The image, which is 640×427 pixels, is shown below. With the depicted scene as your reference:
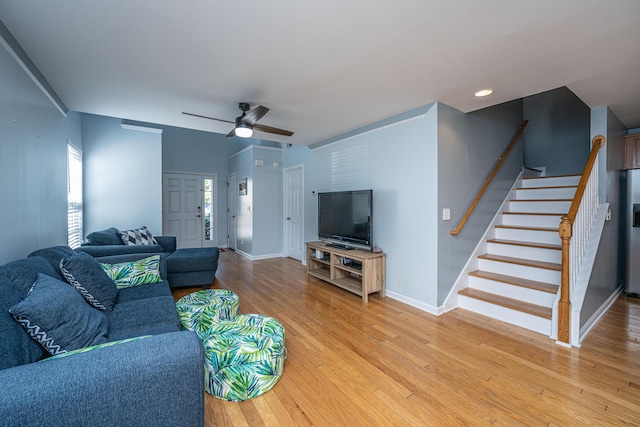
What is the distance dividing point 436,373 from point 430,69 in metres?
2.32

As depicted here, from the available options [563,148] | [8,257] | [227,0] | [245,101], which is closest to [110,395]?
[8,257]

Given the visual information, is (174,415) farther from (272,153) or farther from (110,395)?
(272,153)

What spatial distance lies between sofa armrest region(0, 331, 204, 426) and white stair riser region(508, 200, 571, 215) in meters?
4.28

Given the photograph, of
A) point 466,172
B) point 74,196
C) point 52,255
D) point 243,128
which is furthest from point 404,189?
point 74,196

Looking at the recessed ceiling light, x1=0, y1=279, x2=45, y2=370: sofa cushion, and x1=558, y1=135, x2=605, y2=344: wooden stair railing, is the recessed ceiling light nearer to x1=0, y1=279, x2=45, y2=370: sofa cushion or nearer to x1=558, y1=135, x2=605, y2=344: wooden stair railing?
x1=558, y1=135, x2=605, y2=344: wooden stair railing

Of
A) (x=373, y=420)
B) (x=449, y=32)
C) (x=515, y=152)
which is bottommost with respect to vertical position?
(x=373, y=420)

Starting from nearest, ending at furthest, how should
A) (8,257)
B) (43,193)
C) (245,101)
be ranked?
(8,257), (43,193), (245,101)

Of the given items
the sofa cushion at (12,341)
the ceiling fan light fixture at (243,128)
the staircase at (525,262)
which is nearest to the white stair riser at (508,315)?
the staircase at (525,262)

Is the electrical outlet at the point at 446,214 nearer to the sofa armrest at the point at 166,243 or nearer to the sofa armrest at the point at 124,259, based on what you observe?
the sofa armrest at the point at 124,259

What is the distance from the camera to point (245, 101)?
2.87 m

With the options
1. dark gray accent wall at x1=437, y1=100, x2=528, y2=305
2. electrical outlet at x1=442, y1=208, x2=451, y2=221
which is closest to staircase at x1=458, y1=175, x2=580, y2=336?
dark gray accent wall at x1=437, y1=100, x2=528, y2=305

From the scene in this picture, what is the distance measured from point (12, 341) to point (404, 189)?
323cm

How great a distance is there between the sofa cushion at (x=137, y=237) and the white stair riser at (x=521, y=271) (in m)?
4.76

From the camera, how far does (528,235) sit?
3389mm
